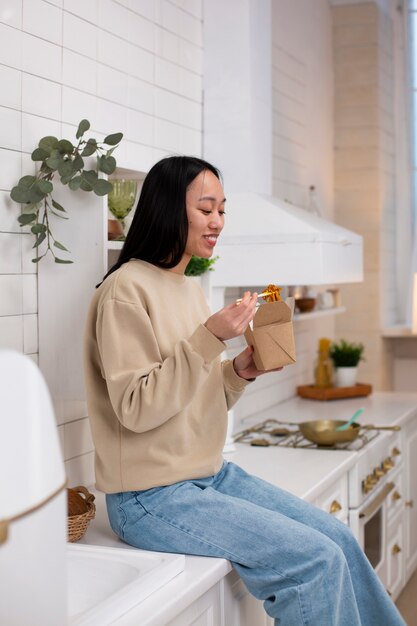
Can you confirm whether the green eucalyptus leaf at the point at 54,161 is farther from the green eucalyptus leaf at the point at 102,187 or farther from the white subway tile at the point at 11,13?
the white subway tile at the point at 11,13

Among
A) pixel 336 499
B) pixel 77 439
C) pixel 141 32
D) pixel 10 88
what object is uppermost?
pixel 141 32

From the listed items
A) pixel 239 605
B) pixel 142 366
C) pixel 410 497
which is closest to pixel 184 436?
pixel 142 366

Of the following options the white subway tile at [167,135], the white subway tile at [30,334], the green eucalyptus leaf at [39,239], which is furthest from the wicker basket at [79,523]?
the white subway tile at [167,135]

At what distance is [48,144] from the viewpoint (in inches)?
89.6

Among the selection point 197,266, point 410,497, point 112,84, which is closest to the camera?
point 112,84

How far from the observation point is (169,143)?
3.12 meters

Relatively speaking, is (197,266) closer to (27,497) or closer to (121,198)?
(121,198)

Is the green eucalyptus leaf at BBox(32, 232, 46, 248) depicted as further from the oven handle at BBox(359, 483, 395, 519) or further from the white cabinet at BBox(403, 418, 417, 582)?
the white cabinet at BBox(403, 418, 417, 582)

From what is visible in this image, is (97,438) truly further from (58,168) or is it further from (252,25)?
(252,25)

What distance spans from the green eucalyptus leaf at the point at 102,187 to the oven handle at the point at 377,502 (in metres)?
1.58

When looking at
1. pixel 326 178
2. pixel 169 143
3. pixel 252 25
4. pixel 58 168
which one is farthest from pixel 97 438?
pixel 326 178

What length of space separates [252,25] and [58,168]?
1.38 metres

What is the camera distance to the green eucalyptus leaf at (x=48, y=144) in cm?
227

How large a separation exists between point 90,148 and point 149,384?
73cm
